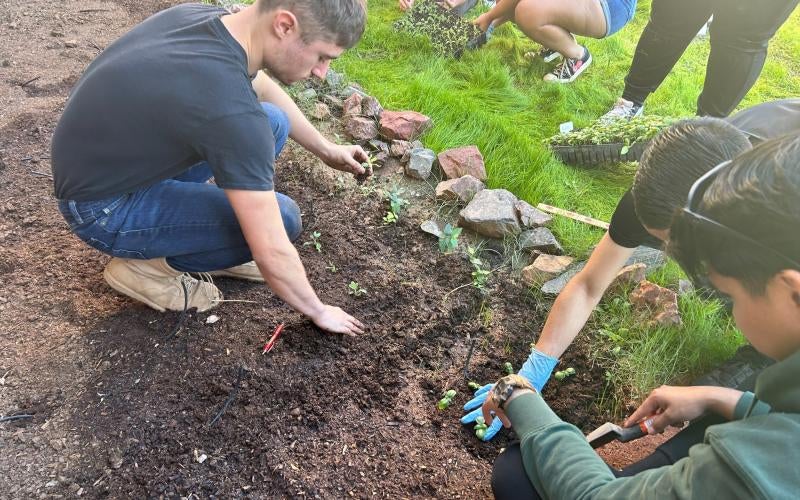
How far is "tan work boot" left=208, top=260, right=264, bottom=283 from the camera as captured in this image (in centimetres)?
243

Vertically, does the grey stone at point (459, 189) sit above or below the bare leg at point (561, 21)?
below

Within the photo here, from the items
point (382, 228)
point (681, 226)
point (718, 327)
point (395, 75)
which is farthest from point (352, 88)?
point (681, 226)

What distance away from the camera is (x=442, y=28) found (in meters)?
4.31

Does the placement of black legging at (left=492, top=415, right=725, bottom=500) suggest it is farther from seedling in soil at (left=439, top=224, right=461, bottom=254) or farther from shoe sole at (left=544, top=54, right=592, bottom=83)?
shoe sole at (left=544, top=54, right=592, bottom=83)

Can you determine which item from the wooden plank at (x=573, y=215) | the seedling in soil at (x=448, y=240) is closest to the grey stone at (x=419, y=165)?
the seedling in soil at (x=448, y=240)

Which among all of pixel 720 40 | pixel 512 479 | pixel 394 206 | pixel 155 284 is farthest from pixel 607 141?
pixel 155 284

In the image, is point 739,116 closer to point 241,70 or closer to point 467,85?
point 241,70

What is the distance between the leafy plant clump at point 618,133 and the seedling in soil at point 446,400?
1947 millimetres

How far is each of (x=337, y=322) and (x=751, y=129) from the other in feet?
5.08

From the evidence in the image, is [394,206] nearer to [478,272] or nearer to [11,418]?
[478,272]

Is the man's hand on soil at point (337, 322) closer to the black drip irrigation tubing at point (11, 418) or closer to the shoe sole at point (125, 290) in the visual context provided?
the shoe sole at point (125, 290)

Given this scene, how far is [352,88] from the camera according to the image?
3674mm

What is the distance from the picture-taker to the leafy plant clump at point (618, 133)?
3.17 m

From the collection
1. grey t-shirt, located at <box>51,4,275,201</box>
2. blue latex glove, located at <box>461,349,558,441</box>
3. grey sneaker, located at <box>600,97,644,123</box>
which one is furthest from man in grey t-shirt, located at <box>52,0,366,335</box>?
grey sneaker, located at <box>600,97,644,123</box>
